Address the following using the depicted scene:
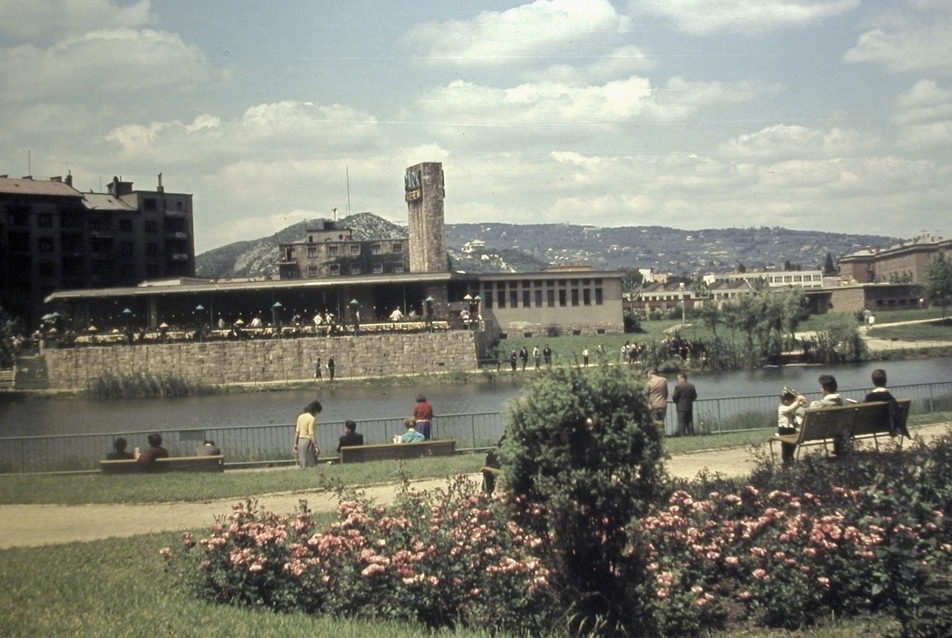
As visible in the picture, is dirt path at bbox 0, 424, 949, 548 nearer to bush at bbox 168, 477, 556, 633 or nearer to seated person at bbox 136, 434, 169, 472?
bush at bbox 168, 477, 556, 633

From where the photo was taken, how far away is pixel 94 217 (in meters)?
79.9

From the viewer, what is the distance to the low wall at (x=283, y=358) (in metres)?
63.8

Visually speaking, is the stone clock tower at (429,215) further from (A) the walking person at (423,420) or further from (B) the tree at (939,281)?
(A) the walking person at (423,420)

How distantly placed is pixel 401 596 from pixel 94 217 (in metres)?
77.9

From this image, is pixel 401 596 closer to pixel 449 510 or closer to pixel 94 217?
pixel 449 510

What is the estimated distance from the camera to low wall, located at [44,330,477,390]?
209ft

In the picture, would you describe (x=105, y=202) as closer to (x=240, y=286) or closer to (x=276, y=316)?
(x=240, y=286)

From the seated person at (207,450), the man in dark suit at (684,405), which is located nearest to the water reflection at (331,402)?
the man in dark suit at (684,405)

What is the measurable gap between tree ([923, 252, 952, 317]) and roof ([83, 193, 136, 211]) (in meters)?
64.5

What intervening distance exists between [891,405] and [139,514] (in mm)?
10838

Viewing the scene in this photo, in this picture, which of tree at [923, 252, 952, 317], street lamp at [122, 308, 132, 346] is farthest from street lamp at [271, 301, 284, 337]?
tree at [923, 252, 952, 317]

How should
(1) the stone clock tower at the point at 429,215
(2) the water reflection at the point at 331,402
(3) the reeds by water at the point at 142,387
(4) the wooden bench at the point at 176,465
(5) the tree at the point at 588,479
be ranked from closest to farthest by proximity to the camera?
(5) the tree at the point at 588,479, (4) the wooden bench at the point at 176,465, (2) the water reflection at the point at 331,402, (3) the reeds by water at the point at 142,387, (1) the stone clock tower at the point at 429,215

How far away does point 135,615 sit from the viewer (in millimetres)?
8000

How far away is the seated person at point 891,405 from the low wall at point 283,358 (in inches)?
1899
